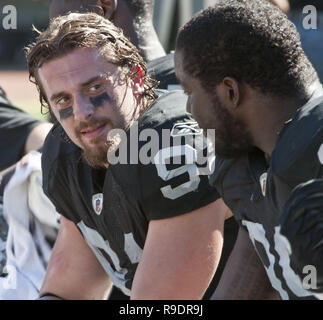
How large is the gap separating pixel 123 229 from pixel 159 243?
242 millimetres

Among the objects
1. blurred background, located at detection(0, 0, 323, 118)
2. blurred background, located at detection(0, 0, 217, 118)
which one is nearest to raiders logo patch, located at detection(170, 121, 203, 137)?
blurred background, located at detection(0, 0, 323, 118)

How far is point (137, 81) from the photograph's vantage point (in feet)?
10.3

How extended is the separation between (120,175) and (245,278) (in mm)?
567

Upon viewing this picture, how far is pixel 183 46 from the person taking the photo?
2625mm

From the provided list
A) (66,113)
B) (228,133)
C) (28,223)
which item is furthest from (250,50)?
(28,223)

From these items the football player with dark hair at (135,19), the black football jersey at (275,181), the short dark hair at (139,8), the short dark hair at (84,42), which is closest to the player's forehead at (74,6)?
the football player with dark hair at (135,19)

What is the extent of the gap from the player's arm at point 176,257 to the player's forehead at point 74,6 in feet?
3.99

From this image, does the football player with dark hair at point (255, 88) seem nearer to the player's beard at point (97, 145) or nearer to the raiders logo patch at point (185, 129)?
the raiders logo patch at point (185, 129)

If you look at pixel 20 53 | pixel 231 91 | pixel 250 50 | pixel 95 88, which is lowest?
pixel 20 53

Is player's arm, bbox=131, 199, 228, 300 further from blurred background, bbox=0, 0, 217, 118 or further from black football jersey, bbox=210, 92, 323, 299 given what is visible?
blurred background, bbox=0, 0, 217, 118

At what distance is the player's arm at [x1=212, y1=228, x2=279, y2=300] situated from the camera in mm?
3008

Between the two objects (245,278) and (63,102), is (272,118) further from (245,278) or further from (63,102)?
(63,102)
